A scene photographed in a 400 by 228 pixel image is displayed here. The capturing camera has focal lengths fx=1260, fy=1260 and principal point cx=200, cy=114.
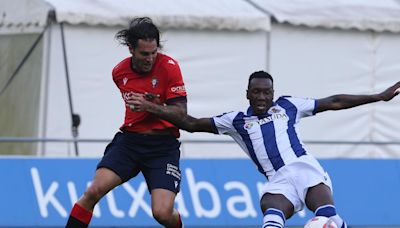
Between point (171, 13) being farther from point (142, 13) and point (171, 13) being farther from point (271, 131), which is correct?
point (271, 131)

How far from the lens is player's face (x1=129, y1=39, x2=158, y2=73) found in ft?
33.4

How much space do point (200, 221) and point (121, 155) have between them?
4.15 m

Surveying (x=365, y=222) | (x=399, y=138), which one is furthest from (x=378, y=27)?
(x=365, y=222)

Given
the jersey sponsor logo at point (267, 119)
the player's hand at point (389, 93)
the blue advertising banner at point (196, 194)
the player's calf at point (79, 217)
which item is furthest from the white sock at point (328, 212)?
the blue advertising banner at point (196, 194)

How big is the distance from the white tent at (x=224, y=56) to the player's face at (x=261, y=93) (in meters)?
6.10

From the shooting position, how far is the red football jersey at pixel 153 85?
10383 mm

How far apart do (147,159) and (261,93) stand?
3.67 feet

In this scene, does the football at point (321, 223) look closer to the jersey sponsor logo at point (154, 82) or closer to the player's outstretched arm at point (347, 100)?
the player's outstretched arm at point (347, 100)

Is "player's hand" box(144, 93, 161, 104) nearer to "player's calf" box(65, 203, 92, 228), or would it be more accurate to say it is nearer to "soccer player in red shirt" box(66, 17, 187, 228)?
"soccer player in red shirt" box(66, 17, 187, 228)

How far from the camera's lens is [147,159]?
1064cm

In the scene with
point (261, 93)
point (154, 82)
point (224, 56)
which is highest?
point (154, 82)

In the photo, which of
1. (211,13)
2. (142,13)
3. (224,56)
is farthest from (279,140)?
(224,56)

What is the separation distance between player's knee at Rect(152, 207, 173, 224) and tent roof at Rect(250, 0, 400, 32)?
24.9 feet

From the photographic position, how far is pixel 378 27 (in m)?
18.3
